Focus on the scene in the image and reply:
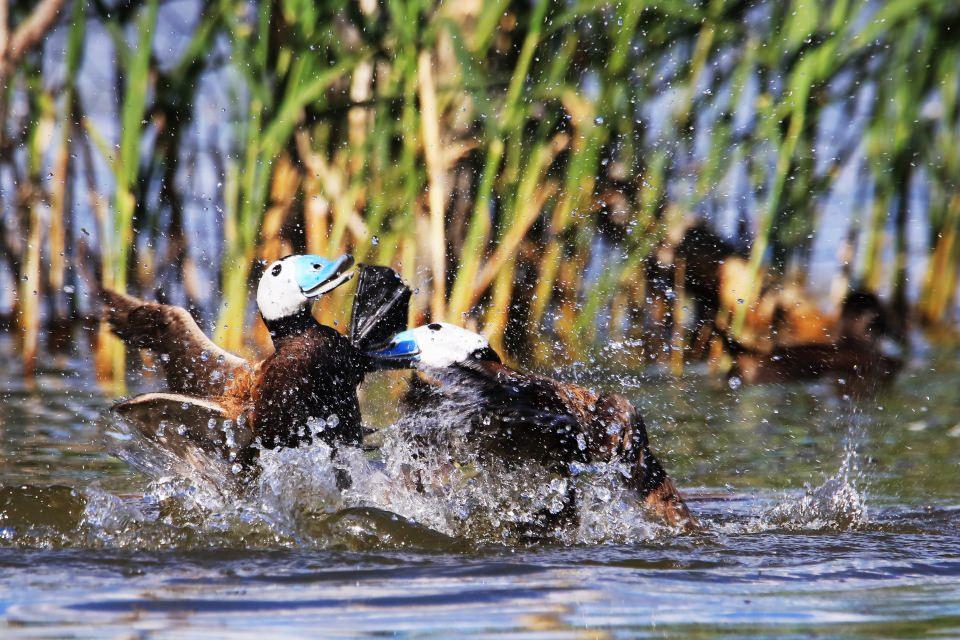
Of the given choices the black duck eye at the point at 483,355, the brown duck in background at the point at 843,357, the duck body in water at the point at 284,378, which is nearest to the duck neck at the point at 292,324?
the duck body in water at the point at 284,378

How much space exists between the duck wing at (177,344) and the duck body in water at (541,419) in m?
0.55

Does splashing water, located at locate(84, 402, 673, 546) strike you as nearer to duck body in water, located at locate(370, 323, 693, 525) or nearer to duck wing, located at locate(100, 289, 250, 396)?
duck body in water, located at locate(370, 323, 693, 525)

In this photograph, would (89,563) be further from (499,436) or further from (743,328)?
(743,328)

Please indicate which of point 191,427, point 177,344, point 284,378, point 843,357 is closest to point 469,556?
point 284,378

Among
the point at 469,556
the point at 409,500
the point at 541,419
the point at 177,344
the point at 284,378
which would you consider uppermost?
the point at 177,344

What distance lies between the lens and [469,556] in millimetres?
2885

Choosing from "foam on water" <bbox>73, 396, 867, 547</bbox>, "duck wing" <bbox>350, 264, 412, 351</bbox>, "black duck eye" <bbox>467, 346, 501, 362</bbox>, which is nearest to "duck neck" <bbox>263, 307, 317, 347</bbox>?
"duck wing" <bbox>350, 264, 412, 351</bbox>

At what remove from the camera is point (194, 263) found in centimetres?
561

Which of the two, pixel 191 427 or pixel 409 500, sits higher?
pixel 191 427

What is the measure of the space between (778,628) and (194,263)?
385 centimetres

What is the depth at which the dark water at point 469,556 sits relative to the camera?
2279 millimetres

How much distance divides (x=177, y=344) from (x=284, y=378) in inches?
20.9

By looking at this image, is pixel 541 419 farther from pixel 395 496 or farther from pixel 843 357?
pixel 843 357

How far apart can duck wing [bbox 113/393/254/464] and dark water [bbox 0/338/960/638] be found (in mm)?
130
